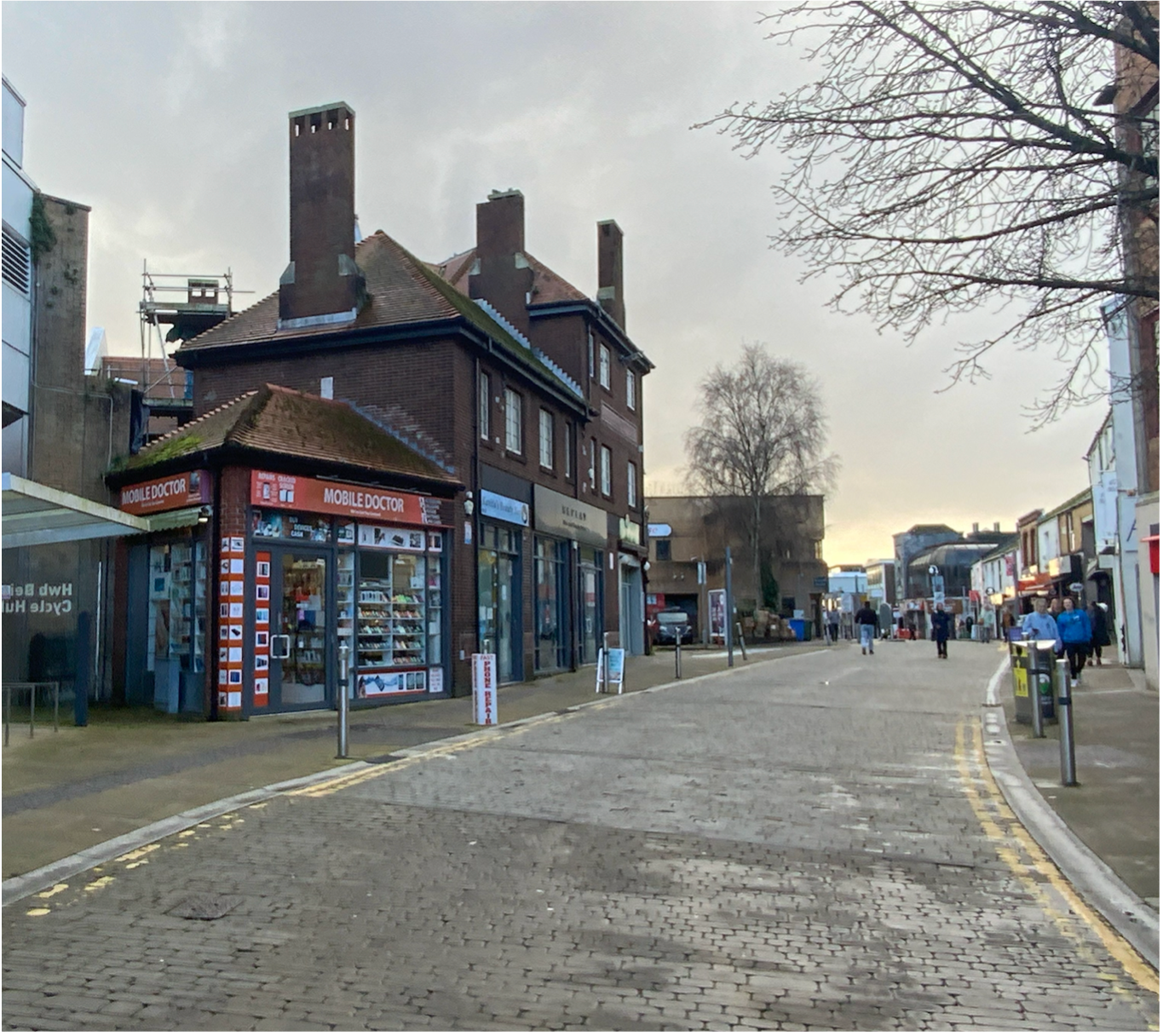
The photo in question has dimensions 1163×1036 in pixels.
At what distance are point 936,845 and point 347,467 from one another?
11.2 meters

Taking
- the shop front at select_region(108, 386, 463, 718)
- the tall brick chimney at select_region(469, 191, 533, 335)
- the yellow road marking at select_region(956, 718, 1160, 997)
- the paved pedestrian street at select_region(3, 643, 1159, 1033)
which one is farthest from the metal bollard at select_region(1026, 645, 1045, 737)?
the tall brick chimney at select_region(469, 191, 533, 335)

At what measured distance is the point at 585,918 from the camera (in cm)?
557

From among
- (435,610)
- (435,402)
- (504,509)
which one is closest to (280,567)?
(435,610)

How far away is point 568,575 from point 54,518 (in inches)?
620

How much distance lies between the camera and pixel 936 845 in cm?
741

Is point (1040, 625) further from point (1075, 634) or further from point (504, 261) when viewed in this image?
point (504, 261)

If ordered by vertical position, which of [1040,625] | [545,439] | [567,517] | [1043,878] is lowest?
[1043,878]

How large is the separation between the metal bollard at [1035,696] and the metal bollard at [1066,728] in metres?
3.28

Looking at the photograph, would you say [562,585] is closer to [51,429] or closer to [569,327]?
[569,327]

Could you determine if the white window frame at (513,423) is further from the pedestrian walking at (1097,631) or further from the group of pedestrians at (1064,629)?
the pedestrian walking at (1097,631)

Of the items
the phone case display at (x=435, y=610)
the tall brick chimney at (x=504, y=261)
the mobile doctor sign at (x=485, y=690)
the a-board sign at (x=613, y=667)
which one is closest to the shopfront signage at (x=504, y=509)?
the phone case display at (x=435, y=610)

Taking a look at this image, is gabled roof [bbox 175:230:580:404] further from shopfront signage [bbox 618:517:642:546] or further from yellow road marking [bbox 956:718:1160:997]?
yellow road marking [bbox 956:718:1160:997]

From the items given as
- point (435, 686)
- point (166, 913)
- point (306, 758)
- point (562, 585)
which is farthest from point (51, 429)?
point (166, 913)

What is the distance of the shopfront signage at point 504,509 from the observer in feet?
67.0
